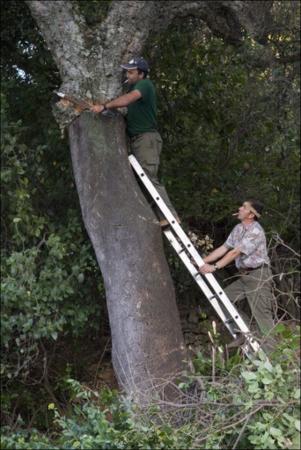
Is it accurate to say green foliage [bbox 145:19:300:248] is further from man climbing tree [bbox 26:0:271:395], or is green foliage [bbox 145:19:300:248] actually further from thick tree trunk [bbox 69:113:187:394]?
thick tree trunk [bbox 69:113:187:394]

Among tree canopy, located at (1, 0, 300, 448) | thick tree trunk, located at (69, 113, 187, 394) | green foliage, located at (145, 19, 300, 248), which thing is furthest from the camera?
green foliage, located at (145, 19, 300, 248)

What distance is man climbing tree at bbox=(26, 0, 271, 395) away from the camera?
350 inches

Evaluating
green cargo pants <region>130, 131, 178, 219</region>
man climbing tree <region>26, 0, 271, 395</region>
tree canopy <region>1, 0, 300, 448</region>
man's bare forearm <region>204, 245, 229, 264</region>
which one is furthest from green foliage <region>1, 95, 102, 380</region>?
man's bare forearm <region>204, 245, 229, 264</region>

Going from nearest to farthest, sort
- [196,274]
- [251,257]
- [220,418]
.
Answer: [220,418]
[196,274]
[251,257]

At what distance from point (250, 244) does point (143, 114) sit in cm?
168

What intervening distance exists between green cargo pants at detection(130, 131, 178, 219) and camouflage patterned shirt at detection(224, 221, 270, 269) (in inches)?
26.4

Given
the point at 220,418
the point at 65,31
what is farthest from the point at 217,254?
the point at 220,418

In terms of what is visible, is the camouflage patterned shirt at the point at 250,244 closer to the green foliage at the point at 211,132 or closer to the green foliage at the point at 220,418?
the green foliage at the point at 211,132

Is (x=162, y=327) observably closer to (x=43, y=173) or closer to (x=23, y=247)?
(x=23, y=247)

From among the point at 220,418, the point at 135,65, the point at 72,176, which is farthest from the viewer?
the point at 72,176

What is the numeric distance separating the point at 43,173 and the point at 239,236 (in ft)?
7.97

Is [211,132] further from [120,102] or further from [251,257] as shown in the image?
[120,102]

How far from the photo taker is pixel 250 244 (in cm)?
951

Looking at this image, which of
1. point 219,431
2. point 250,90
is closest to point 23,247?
point 250,90
